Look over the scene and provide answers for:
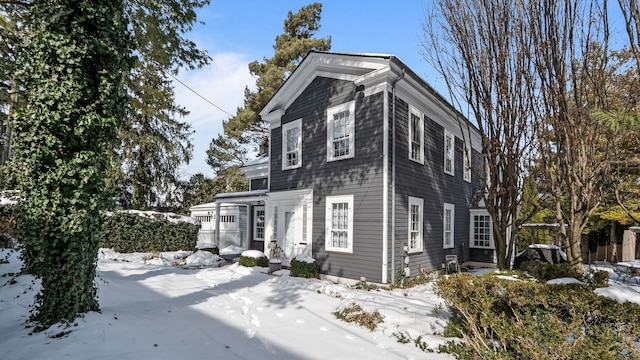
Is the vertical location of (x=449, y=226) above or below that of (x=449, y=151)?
below

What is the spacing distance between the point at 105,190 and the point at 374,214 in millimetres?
6681

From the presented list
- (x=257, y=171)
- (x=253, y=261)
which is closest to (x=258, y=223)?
(x=257, y=171)

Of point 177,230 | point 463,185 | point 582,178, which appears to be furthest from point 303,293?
point 177,230

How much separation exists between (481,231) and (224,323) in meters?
12.9

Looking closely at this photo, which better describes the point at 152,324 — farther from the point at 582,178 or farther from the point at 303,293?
the point at 582,178

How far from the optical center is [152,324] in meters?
5.33

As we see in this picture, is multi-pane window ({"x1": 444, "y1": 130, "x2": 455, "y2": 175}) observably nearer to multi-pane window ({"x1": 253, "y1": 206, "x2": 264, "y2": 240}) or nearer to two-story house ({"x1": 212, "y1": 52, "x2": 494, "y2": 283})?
two-story house ({"x1": 212, "y1": 52, "x2": 494, "y2": 283})

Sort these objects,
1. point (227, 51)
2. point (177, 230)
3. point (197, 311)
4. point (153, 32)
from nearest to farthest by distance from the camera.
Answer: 1. point (197, 311)
2. point (153, 32)
3. point (227, 51)
4. point (177, 230)

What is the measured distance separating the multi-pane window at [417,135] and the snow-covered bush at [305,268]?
15.8ft

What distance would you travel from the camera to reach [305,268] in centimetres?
1027

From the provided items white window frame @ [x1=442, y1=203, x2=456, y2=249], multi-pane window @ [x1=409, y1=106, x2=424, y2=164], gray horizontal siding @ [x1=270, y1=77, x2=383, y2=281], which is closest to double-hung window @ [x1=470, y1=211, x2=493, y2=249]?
white window frame @ [x1=442, y1=203, x2=456, y2=249]

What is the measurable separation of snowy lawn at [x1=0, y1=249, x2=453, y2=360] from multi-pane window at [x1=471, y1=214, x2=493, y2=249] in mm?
7285

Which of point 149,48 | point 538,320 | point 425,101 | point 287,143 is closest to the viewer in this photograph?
point 538,320

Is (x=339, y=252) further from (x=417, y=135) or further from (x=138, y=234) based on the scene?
(x=138, y=234)
